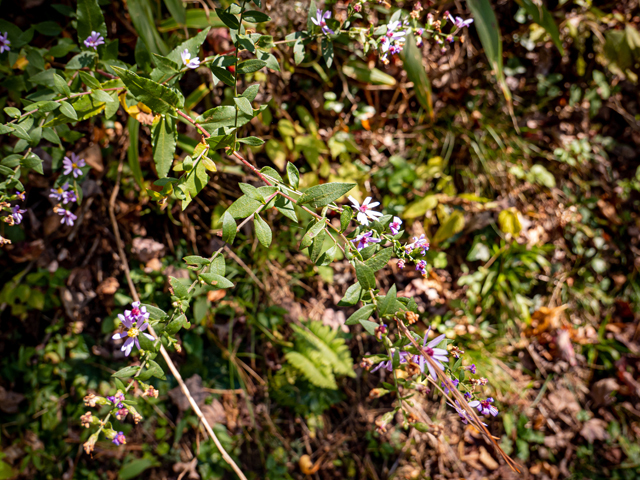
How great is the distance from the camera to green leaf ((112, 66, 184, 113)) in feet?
3.48

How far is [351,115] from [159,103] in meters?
1.70

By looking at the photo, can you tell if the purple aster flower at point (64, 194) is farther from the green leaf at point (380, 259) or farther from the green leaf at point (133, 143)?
the green leaf at point (380, 259)

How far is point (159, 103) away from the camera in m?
1.12

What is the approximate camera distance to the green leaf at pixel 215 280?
1.06 m

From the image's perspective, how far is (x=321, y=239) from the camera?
1.14 meters

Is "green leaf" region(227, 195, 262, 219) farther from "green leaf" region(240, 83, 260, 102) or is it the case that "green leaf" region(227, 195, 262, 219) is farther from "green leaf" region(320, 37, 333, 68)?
"green leaf" region(320, 37, 333, 68)

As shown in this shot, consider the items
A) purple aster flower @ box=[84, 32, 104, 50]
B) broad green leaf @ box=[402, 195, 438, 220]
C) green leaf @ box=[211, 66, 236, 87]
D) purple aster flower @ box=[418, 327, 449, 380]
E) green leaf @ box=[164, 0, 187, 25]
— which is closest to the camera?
purple aster flower @ box=[418, 327, 449, 380]

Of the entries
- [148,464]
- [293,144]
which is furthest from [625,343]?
[148,464]

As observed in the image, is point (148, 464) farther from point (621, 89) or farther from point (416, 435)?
point (621, 89)

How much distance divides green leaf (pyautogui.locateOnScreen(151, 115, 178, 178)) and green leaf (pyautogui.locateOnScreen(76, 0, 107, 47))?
1.59 ft

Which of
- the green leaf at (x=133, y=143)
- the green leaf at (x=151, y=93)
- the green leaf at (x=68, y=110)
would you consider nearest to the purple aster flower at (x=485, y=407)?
the green leaf at (x=151, y=93)

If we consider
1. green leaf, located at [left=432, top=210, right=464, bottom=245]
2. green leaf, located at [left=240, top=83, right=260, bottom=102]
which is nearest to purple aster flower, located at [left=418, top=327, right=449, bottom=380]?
green leaf, located at [left=240, top=83, right=260, bottom=102]

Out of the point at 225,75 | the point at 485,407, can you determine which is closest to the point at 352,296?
the point at 485,407

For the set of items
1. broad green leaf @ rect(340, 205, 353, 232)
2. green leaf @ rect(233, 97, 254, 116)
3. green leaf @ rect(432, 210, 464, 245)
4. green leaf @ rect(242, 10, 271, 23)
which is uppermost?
green leaf @ rect(242, 10, 271, 23)
